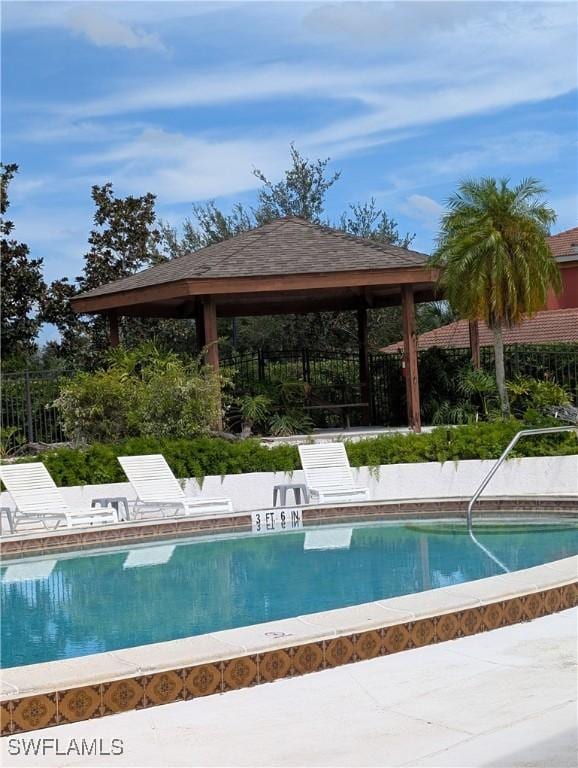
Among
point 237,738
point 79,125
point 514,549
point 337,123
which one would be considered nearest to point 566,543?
point 514,549

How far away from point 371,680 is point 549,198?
14164 millimetres

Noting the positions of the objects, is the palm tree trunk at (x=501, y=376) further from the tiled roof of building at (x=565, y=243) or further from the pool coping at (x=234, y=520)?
the tiled roof of building at (x=565, y=243)

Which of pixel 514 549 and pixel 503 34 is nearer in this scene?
pixel 514 549

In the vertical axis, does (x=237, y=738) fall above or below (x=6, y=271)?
below

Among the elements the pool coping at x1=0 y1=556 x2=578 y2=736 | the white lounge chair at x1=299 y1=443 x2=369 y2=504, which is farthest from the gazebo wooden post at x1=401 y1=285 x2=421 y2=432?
the pool coping at x1=0 y1=556 x2=578 y2=736

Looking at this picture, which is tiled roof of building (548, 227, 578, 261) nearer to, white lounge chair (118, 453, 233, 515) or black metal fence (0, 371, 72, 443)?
black metal fence (0, 371, 72, 443)

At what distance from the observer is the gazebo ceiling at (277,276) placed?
63.2 ft

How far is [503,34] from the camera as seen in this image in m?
15.0

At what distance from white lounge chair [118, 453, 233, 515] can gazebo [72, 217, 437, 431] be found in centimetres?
378

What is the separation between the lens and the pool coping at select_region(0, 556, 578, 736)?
559cm

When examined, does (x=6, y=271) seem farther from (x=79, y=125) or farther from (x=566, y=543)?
(x=566, y=543)

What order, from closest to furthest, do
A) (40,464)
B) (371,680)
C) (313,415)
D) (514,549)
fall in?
(371,680) < (514,549) < (40,464) < (313,415)

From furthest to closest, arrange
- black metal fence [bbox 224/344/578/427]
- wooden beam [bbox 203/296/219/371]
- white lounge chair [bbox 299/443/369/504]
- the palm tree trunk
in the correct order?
black metal fence [bbox 224/344/578/427] < the palm tree trunk < wooden beam [bbox 203/296/219/371] < white lounge chair [bbox 299/443/369/504]

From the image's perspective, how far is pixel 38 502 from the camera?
1422 centimetres
